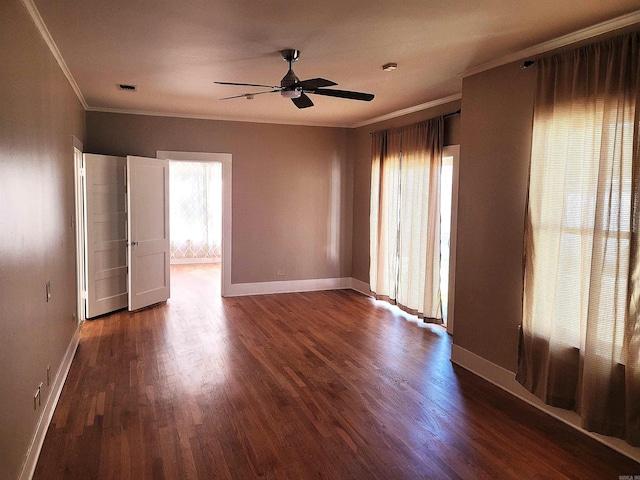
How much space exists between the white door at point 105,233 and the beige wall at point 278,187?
0.66m

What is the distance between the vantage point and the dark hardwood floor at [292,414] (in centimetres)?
261

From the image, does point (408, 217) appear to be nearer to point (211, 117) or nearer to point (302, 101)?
point (302, 101)

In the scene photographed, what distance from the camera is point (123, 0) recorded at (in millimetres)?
2627

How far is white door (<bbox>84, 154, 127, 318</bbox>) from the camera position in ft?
17.9

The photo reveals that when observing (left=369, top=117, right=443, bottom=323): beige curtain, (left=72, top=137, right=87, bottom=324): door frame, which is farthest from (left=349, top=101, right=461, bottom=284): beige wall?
(left=72, top=137, right=87, bottom=324): door frame

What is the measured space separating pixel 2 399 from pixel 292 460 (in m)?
1.56

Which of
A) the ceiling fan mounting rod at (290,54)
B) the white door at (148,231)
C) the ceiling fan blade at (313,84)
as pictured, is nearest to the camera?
the ceiling fan blade at (313,84)

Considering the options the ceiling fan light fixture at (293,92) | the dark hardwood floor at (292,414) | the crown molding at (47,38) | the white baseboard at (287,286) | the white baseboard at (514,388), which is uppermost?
the crown molding at (47,38)

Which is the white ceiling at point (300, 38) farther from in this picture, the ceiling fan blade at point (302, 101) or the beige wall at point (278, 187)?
the beige wall at point (278, 187)

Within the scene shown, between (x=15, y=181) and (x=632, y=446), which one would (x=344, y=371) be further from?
(x=15, y=181)

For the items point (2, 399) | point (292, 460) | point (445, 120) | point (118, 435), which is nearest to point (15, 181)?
point (2, 399)

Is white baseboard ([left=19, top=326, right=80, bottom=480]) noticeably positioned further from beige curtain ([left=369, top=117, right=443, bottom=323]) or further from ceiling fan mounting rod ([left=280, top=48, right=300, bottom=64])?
beige curtain ([left=369, top=117, right=443, bottom=323])

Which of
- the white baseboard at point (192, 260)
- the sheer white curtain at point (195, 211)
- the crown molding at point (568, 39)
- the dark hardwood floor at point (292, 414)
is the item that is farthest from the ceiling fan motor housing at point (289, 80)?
the white baseboard at point (192, 260)

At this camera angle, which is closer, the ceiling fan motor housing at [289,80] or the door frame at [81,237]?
the ceiling fan motor housing at [289,80]
